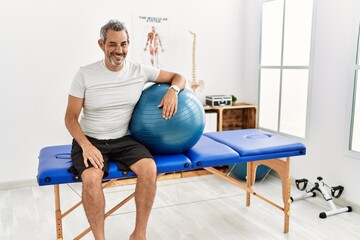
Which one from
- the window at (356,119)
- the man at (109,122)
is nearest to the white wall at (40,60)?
the man at (109,122)

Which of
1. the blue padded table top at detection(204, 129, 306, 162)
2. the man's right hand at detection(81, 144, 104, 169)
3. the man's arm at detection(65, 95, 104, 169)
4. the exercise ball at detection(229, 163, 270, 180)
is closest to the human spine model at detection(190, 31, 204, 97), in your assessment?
the exercise ball at detection(229, 163, 270, 180)

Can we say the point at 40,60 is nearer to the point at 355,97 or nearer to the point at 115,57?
the point at 115,57

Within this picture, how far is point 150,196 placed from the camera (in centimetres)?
210

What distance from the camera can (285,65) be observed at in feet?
12.0

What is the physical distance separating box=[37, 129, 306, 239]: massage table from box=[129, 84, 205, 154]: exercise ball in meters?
0.08

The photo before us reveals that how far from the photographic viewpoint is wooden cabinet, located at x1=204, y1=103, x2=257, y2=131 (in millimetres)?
3970

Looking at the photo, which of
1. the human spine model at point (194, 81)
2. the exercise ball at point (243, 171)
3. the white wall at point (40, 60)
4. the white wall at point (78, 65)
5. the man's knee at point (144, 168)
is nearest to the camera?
the man's knee at point (144, 168)

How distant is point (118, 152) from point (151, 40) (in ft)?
5.99

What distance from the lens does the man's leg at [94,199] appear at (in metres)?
1.95

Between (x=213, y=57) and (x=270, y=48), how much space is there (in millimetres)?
606

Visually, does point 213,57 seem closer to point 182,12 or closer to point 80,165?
point 182,12

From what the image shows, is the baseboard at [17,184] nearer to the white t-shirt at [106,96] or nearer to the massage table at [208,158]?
the massage table at [208,158]

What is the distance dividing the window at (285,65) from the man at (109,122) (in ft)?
5.07

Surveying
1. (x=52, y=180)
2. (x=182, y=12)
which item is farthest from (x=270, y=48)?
(x=52, y=180)
